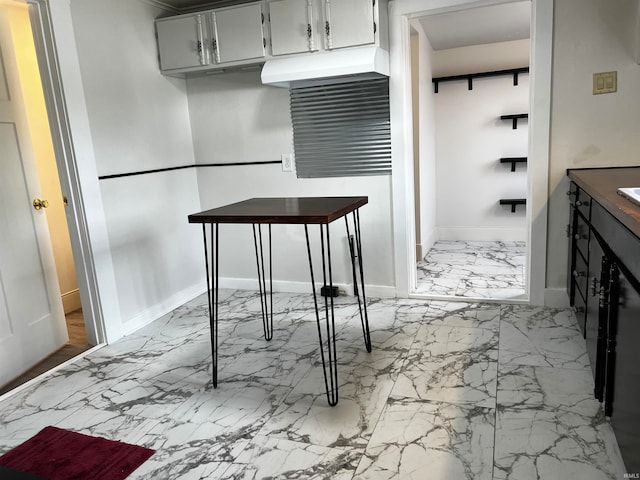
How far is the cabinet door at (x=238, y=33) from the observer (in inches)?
122

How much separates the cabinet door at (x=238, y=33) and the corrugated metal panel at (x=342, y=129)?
0.44m

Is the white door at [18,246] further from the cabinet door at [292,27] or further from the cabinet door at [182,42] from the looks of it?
the cabinet door at [292,27]

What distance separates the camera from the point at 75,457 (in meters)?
1.86

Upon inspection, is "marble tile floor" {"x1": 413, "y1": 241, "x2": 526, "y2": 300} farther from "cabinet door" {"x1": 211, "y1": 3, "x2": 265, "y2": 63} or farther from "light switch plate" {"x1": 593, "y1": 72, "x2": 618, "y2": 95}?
"cabinet door" {"x1": 211, "y1": 3, "x2": 265, "y2": 63}

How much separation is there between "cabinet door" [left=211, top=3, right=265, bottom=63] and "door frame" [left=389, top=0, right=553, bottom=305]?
2.81 ft

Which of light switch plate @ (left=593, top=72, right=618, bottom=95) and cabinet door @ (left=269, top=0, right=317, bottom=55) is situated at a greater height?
cabinet door @ (left=269, top=0, right=317, bottom=55)

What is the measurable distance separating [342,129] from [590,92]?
4.98 feet

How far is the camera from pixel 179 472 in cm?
173

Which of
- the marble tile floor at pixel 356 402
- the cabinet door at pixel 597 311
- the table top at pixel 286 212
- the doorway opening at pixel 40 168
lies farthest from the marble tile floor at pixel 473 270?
the doorway opening at pixel 40 168

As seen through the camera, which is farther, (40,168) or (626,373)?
(40,168)

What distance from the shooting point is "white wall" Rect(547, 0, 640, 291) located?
2.67 m

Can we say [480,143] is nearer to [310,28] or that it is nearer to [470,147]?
[470,147]

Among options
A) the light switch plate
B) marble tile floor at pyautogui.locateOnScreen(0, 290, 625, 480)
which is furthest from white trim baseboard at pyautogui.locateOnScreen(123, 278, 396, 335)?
the light switch plate

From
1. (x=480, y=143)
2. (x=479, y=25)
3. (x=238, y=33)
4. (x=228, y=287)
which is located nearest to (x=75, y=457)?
(x=228, y=287)
